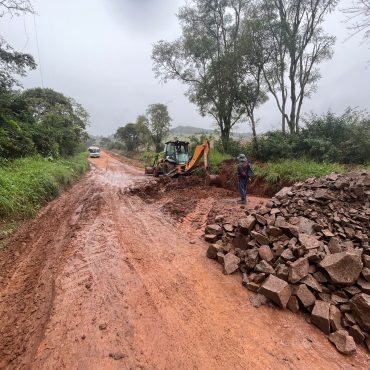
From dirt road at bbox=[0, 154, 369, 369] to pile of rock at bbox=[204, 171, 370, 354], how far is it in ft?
0.77

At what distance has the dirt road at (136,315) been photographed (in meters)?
2.55

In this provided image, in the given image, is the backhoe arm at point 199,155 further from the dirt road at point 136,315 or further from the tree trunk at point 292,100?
the dirt road at point 136,315

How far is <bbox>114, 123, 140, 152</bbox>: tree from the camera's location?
4250 centimetres

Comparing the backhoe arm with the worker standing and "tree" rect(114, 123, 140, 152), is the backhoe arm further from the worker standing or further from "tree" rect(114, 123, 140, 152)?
"tree" rect(114, 123, 140, 152)

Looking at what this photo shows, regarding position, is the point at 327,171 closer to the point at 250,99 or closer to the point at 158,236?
the point at 158,236

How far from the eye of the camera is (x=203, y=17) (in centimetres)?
1666

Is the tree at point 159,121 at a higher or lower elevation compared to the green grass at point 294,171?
higher

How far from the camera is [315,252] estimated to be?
3.81 meters

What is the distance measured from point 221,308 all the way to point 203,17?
18.5 metres

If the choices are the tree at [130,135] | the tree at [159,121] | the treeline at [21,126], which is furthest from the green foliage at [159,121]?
the treeline at [21,126]

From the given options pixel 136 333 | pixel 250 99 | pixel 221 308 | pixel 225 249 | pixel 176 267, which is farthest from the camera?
pixel 250 99

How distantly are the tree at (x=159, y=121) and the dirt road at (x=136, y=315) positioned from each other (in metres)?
31.1

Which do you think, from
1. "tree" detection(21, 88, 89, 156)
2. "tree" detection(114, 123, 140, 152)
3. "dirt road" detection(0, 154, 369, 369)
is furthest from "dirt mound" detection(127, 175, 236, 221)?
"tree" detection(114, 123, 140, 152)

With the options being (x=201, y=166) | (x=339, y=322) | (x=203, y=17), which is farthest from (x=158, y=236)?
(x=203, y=17)
